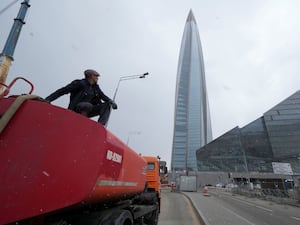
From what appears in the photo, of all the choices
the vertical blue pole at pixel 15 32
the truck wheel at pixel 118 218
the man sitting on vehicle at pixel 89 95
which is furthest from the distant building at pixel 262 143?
the vertical blue pole at pixel 15 32

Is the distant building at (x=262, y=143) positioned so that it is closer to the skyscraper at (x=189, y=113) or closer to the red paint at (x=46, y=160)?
the skyscraper at (x=189, y=113)

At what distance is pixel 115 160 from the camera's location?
2230 millimetres

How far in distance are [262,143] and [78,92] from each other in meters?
72.9

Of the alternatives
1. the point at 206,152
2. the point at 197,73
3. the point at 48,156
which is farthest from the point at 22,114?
the point at 197,73

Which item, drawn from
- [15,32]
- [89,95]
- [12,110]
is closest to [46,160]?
[12,110]

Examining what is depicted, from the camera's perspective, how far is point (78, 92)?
2766mm

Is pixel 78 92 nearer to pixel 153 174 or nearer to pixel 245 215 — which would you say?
pixel 153 174

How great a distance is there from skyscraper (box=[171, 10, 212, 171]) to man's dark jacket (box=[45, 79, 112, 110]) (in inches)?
4145

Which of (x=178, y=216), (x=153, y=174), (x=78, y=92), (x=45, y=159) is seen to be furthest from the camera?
(x=178, y=216)

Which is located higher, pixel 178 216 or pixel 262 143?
pixel 262 143

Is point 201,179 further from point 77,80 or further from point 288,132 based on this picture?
point 77,80

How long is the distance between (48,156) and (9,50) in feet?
34.6

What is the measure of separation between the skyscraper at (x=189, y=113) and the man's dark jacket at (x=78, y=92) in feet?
345

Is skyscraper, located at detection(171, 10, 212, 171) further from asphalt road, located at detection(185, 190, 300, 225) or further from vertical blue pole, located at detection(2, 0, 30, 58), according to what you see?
vertical blue pole, located at detection(2, 0, 30, 58)
